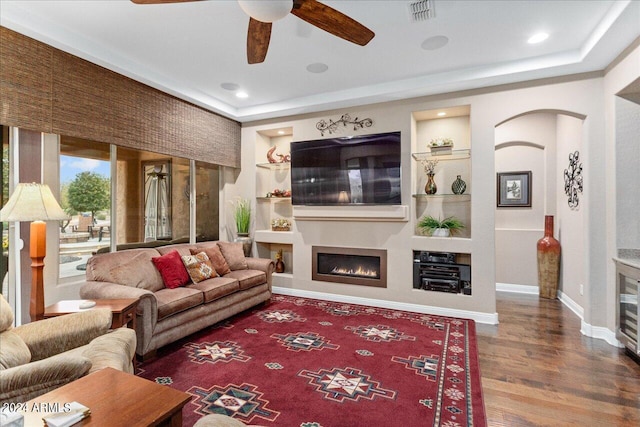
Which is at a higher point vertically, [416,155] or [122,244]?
[416,155]

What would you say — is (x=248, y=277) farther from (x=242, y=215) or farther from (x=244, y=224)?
(x=242, y=215)

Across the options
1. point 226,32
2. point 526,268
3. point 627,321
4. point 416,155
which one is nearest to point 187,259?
point 226,32

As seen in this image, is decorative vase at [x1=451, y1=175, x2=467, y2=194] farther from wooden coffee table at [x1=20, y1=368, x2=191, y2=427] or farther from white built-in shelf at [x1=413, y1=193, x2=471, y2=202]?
wooden coffee table at [x1=20, y1=368, x2=191, y2=427]

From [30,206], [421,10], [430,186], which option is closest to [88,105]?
[30,206]

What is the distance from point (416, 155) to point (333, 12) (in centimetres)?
287

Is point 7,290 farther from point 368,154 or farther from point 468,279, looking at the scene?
point 468,279

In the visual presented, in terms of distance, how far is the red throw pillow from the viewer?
359 cm

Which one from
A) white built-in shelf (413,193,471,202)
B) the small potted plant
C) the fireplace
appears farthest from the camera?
the small potted plant

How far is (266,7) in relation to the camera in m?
1.87

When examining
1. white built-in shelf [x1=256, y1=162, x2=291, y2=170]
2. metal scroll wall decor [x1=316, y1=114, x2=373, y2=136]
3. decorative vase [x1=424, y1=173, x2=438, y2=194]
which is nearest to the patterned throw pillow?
white built-in shelf [x1=256, y1=162, x2=291, y2=170]

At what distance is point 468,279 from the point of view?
4.20 meters

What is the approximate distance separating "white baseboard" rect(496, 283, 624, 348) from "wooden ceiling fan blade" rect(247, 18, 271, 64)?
428 centimetres

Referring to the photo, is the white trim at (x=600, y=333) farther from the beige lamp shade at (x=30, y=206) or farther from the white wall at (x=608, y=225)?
the beige lamp shade at (x=30, y=206)

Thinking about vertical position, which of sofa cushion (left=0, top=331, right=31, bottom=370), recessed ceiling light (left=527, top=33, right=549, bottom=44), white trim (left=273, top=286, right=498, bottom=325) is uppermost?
recessed ceiling light (left=527, top=33, right=549, bottom=44)
